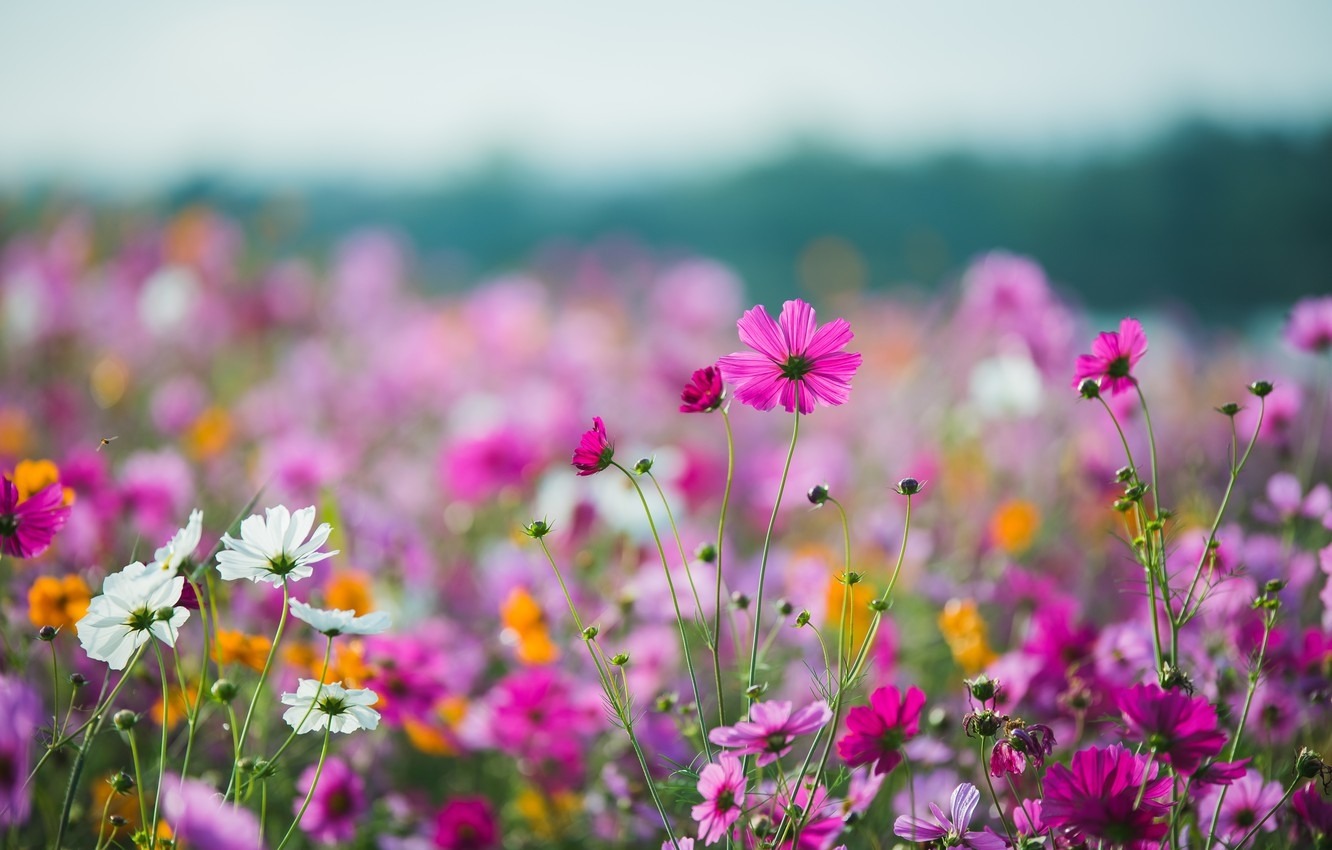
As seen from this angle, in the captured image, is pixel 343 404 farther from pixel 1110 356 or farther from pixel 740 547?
pixel 1110 356

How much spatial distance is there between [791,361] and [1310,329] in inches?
25.3

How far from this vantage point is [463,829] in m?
0.85

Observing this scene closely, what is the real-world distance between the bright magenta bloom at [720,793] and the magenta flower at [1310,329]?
0.74 m

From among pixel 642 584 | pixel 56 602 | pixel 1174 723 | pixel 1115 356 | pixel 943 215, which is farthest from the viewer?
pixel 943 215

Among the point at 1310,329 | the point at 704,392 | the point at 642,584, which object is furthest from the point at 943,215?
the point at 704,392

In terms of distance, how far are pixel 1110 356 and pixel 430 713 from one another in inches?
30.0

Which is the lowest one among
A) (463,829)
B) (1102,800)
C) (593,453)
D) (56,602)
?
(463,829)

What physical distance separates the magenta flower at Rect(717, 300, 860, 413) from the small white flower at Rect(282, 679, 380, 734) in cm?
29

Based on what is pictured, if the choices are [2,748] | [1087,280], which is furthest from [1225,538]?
[1087,280]

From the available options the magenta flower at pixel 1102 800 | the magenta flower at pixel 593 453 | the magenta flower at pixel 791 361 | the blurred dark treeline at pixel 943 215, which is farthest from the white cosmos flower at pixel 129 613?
the blurred dark treeline at pixel 943 215

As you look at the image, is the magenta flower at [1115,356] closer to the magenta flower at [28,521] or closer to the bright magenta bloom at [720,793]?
the bright magenta bloom at [720,793]

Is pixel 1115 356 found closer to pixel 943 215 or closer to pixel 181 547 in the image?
pixel 181 547

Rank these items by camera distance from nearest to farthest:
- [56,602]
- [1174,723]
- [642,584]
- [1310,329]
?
[1174,723], [56,602], [1310,329], [642,584]

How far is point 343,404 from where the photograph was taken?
77.5 inches
